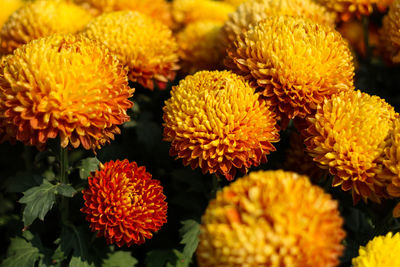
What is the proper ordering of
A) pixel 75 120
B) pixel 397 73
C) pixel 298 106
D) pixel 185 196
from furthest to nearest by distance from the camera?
1. pixel 397 73
2. pixel 185 196
3. pixel 298 106
4. pixel 75 120

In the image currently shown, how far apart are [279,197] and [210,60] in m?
1.46

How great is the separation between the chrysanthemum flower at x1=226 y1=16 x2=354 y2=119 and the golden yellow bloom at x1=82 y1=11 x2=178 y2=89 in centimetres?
51

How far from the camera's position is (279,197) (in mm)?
1218

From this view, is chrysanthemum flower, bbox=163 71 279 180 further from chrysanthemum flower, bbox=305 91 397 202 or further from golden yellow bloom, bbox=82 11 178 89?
golden yellow bloom, bbox=82 11 178 89

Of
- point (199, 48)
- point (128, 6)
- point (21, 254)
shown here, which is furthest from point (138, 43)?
point (21, 254)

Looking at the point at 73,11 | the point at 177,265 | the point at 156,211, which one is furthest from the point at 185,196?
the point at 73,11

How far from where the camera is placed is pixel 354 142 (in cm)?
161

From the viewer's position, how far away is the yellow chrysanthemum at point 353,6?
7.84ft

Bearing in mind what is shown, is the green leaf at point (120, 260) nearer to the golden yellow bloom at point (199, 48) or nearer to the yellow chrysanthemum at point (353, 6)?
the golden yellow bloom at point (199, 48)

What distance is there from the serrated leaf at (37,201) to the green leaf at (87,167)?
0.44 ft

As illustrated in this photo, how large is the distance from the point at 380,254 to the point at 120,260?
1180 mm

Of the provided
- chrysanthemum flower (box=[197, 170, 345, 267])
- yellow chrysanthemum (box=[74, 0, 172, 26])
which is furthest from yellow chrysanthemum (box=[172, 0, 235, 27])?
chrysanthemum flower (box=[197, 170, 345, 267])

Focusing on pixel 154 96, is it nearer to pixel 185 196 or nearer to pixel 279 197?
pixel 185 196

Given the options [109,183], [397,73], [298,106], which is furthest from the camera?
[397,73]
